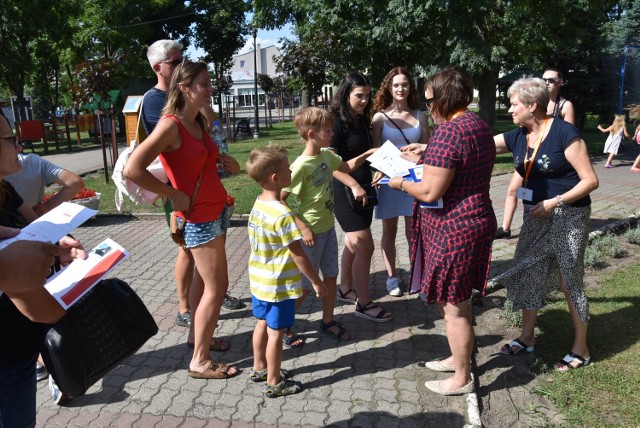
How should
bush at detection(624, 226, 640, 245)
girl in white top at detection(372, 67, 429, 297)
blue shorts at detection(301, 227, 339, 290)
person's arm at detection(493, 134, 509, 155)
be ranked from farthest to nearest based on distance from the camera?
bush at detection(624, 226, 640, 245) < girl in white top at detection(372, 67, 429, 297) < blue shorts at detection(301, 227, 339, 290) < person's arm at detection(493, 134, 509, 155)

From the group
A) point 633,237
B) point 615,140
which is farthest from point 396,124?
point 615,140

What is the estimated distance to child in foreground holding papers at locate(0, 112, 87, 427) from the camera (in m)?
1.72

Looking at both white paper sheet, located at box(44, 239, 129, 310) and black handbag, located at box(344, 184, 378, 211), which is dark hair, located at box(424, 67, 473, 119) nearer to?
black handbag, located at box(344, 184, 378, 211)

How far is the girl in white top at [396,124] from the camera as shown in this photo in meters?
4.66

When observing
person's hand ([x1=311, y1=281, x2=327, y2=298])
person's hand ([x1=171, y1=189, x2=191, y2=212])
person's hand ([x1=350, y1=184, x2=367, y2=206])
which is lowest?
person's hand ([x1=311, y1=281, x2=327, y2=298])

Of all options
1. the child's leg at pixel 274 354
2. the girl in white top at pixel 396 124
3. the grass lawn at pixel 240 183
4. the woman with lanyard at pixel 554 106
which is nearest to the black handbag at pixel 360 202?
the girl in white top at pixel 396 124

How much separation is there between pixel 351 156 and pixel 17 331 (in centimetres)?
292

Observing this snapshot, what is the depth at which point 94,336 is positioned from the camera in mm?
2125

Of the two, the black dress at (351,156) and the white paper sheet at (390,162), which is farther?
the black dress at (351,156)

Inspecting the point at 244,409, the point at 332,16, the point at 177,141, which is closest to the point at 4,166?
the point at 177,141

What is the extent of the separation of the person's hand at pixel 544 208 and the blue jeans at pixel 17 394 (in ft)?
10.1

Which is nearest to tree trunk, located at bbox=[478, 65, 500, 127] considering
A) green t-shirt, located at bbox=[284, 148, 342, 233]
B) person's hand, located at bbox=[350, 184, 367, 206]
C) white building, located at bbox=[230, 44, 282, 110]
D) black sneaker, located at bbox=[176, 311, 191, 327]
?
person's hand, located at bbox=[350, 184, 367, 206]

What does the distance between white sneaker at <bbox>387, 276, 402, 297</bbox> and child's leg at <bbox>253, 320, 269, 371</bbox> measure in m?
1.79

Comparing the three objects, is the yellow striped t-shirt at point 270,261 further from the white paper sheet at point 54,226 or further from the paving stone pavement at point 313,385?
the white paper sheet at point 54,226
